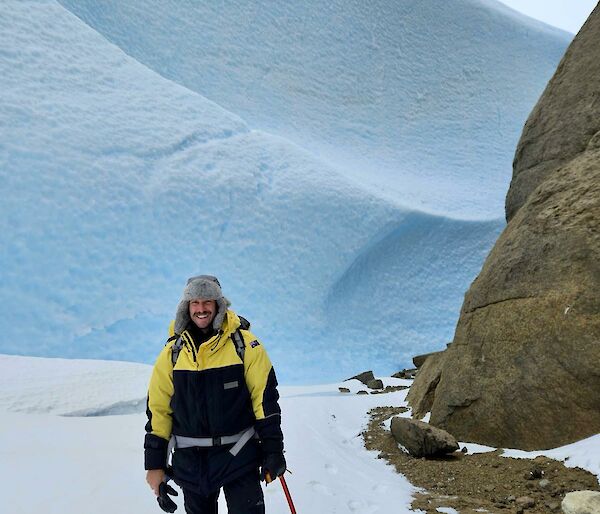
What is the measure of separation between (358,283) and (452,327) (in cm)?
252

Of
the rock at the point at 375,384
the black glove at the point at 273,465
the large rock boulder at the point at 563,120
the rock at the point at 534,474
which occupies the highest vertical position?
the large rock boulder at the point at 563,120

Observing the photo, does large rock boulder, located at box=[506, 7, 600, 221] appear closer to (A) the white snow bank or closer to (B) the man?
(A) the white snow bank

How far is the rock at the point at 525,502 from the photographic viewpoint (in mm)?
2656

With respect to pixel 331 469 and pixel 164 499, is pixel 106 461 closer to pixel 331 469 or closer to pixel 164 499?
pixel 164 499

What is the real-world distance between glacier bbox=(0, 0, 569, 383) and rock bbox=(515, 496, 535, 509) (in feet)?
21.4

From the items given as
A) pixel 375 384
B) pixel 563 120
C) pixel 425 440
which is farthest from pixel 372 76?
pixel 425 440

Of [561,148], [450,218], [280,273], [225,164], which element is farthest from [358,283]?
[561,148]

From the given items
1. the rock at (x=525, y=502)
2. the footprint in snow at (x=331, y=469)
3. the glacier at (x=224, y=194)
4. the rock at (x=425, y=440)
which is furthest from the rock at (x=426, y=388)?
the glacier at (x=224, y=194)

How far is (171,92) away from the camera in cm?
1105

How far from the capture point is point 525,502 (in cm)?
267

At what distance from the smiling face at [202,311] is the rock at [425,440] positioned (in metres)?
2.48

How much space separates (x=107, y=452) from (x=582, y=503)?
7.51 feet

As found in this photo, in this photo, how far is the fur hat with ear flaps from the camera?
70.1 inches

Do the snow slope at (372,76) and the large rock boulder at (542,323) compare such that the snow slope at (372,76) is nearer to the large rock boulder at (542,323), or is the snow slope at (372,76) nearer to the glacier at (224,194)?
the glacier at (224,194)
